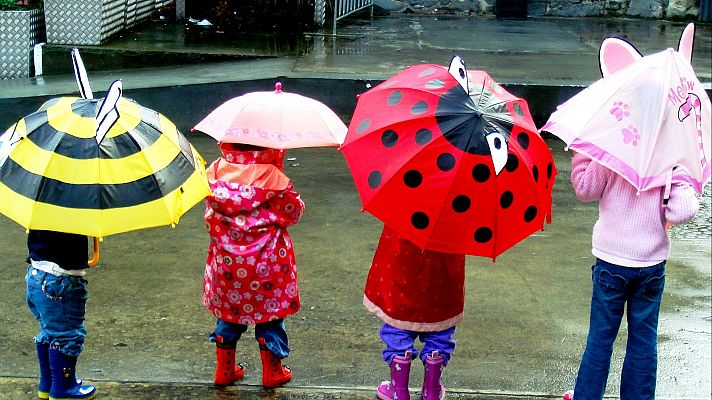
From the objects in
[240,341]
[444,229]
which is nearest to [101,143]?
[444,229]

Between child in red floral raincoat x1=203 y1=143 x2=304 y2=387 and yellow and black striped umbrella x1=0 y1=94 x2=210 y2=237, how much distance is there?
0.37 meters

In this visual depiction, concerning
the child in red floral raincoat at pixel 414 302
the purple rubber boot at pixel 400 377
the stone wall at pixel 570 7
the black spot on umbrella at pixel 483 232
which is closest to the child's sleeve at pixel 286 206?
the child in red floral raincoat at pixel 414 302

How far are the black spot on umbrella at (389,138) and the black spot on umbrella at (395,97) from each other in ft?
0.43

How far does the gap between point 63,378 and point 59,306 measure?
1.02ft

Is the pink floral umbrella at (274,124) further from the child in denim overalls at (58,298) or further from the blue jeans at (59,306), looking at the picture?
the blue jeans at (59,306)

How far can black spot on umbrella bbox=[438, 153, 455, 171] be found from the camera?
126 inches

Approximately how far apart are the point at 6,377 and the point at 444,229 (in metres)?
2.02

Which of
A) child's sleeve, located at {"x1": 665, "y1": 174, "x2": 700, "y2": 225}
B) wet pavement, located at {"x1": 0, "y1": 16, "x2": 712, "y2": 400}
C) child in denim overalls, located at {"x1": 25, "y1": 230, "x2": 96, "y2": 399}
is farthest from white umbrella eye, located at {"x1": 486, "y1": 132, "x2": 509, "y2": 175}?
child in denim overalls, located at {"x1": 25, "y1": 230, "x2": 96, "y2": 399}

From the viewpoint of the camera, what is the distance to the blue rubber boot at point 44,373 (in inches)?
145

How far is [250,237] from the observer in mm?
3748

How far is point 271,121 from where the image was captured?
3.70m

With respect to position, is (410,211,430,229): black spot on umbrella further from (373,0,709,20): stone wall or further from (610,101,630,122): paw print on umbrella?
(373,0,709,20): stone wall

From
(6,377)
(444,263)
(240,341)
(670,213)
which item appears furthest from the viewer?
(240,341)

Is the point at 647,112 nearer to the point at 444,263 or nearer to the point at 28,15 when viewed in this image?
the point at 444,263
